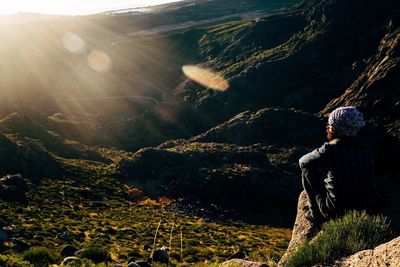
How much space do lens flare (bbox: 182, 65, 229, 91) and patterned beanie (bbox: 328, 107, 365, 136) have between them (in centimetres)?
10324

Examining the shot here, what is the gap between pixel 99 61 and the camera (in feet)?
520

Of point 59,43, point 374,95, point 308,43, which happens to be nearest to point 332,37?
point 308,43

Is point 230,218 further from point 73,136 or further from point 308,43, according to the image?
point 308,43

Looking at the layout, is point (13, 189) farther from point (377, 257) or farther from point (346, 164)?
point (377, 257)

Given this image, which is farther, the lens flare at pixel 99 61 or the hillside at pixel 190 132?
the lens flare at pixel 99 61

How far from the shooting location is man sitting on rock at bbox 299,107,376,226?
8.01 m

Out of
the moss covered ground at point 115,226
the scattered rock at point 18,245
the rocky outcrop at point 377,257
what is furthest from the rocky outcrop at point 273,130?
the rocky outcrop at point 377,257

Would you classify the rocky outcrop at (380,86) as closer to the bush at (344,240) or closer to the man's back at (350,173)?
the man's back at (350,173)

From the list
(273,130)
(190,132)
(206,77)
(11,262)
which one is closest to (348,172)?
(11,262)

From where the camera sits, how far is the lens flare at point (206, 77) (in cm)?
11357

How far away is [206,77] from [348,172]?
118 meters

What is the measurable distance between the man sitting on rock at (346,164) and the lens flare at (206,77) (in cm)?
10315

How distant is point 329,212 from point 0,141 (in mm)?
63402

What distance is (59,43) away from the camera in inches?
7293
